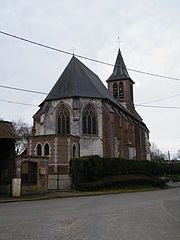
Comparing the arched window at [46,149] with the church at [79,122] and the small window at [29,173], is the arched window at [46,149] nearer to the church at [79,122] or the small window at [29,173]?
the church at [79,122]

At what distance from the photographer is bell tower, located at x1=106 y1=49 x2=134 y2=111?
4975cm

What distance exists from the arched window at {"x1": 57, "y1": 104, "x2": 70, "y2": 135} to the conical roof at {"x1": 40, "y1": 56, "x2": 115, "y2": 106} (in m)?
1.42

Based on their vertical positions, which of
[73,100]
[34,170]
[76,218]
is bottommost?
[76,218]

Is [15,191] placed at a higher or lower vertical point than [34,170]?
lower

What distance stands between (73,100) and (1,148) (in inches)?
499

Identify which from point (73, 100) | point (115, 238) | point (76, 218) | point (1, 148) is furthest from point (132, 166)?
point (115, 238)

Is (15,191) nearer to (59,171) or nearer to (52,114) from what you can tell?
(59,171)

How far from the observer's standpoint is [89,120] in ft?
110

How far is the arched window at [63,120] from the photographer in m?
33.2

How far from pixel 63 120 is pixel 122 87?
19414 mm

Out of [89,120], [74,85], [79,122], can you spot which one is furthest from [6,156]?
[74,85]

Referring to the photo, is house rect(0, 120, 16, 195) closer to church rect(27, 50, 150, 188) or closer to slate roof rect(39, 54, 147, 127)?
church rect(27, 50, 150, 188)

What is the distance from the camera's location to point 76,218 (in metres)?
9.48

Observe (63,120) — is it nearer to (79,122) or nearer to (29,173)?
(79,122)
